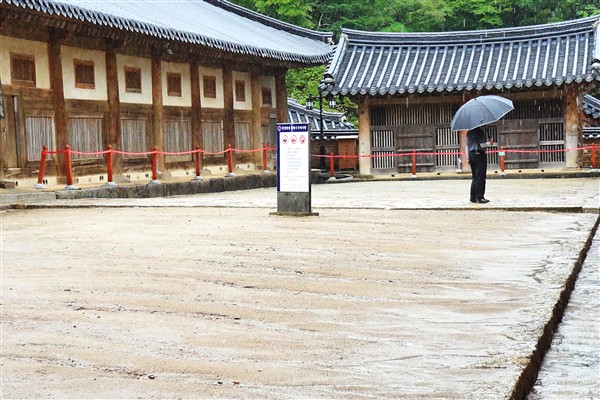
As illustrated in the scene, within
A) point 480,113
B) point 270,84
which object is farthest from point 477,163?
point 270,84

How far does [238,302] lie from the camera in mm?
6180

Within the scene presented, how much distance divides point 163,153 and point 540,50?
1319cm

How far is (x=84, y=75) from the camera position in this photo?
2062cm

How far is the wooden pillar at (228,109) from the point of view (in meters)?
27.0

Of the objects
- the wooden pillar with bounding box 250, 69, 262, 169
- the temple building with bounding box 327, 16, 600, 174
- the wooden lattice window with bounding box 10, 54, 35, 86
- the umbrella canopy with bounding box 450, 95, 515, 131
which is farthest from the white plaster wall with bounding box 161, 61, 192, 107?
the umbrella canopy with bounding box 450, 95, 515, 131

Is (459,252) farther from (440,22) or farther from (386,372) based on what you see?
(440,22)

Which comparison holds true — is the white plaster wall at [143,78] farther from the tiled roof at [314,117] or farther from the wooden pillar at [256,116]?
the tiled roof at [314,117]

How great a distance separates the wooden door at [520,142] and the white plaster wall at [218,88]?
819 cm

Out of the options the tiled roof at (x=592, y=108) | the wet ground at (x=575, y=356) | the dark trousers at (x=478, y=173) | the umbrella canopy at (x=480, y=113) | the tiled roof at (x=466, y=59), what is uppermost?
the tiled roof at (x=466, y=59)

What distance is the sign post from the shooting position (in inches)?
501

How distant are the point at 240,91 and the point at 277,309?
2276cm

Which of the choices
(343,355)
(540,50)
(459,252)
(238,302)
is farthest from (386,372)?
(540,50)

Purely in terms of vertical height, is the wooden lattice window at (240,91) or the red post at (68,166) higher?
the wooden lattice window at (240,91)

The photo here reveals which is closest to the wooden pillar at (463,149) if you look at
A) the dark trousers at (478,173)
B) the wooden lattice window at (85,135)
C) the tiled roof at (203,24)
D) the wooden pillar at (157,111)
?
the tiled roof at (203,24)
